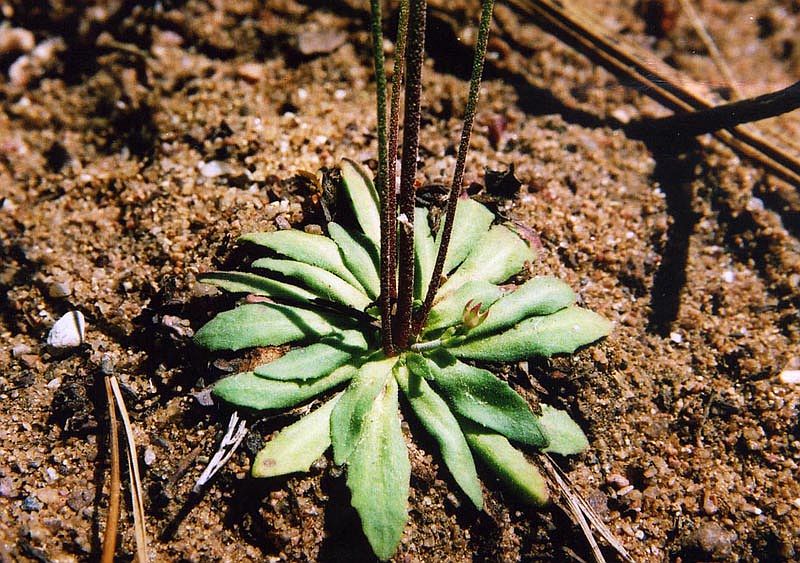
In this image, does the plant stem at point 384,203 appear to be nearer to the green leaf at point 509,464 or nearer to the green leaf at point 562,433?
the green leaf at point 509,464

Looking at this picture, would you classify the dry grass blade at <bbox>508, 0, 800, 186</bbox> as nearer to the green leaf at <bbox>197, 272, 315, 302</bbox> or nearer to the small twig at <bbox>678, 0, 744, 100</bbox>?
the small twig at <bbox>678, 0, 744, 100</bbox>

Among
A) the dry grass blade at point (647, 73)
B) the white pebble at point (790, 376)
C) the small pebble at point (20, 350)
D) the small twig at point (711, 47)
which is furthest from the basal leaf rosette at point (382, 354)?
the small twig at point (711, 47)

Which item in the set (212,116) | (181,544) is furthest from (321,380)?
(212,116)

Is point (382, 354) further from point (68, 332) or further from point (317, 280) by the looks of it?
point (68, 332)

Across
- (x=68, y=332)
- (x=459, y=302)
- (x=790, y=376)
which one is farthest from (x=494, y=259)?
(x=68, y=332)

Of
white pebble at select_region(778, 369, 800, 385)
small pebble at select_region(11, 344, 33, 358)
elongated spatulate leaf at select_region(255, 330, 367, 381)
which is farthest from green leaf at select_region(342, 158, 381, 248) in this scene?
white pebble at select_region(778, 369, 800, 385)

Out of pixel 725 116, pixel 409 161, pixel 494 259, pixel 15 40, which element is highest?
pixel 725 116

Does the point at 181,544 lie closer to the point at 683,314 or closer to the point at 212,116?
the point at 212,116
